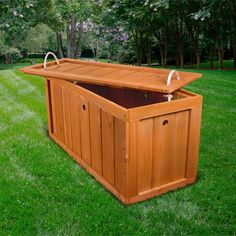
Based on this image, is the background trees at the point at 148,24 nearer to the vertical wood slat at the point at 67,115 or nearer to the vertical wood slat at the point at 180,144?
the vertical wood slat at the point at 67,115

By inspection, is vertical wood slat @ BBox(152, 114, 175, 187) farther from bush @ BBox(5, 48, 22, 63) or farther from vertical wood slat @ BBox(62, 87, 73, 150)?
bush @ BBox(5, 48, 22, 63)

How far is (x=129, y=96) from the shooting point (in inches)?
183

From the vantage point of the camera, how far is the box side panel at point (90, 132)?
3.32m

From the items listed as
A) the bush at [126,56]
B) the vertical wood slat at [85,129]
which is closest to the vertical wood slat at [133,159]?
the vertical wood slat at [85,129]

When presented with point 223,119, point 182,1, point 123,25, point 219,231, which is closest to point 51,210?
point 219,231

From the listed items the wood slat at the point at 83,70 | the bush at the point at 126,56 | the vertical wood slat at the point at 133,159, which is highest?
the wood slat at the point at 83,70

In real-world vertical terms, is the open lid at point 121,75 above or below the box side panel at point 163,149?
above

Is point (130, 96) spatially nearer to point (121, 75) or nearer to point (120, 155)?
point (121, 75)

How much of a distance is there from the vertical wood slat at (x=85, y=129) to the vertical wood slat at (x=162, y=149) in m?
0.84

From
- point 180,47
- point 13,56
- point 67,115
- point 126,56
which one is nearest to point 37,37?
point 13,56

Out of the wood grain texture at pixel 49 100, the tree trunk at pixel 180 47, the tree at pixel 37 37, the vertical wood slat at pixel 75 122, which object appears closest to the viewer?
the vertical wood slat at pixel 75 122

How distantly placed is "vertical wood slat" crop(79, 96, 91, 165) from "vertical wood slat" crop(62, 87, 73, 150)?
0.38 m

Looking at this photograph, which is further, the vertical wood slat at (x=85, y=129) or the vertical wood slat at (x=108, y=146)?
the vertical wood slat at (x=85, y=129)

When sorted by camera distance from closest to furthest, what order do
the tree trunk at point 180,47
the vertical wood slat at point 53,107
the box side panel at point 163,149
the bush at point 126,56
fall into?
the box side panel at point 163,149
the vertical wood slat at point 53,107
the tree trunk at point 180,47
the bush at point 126,56
